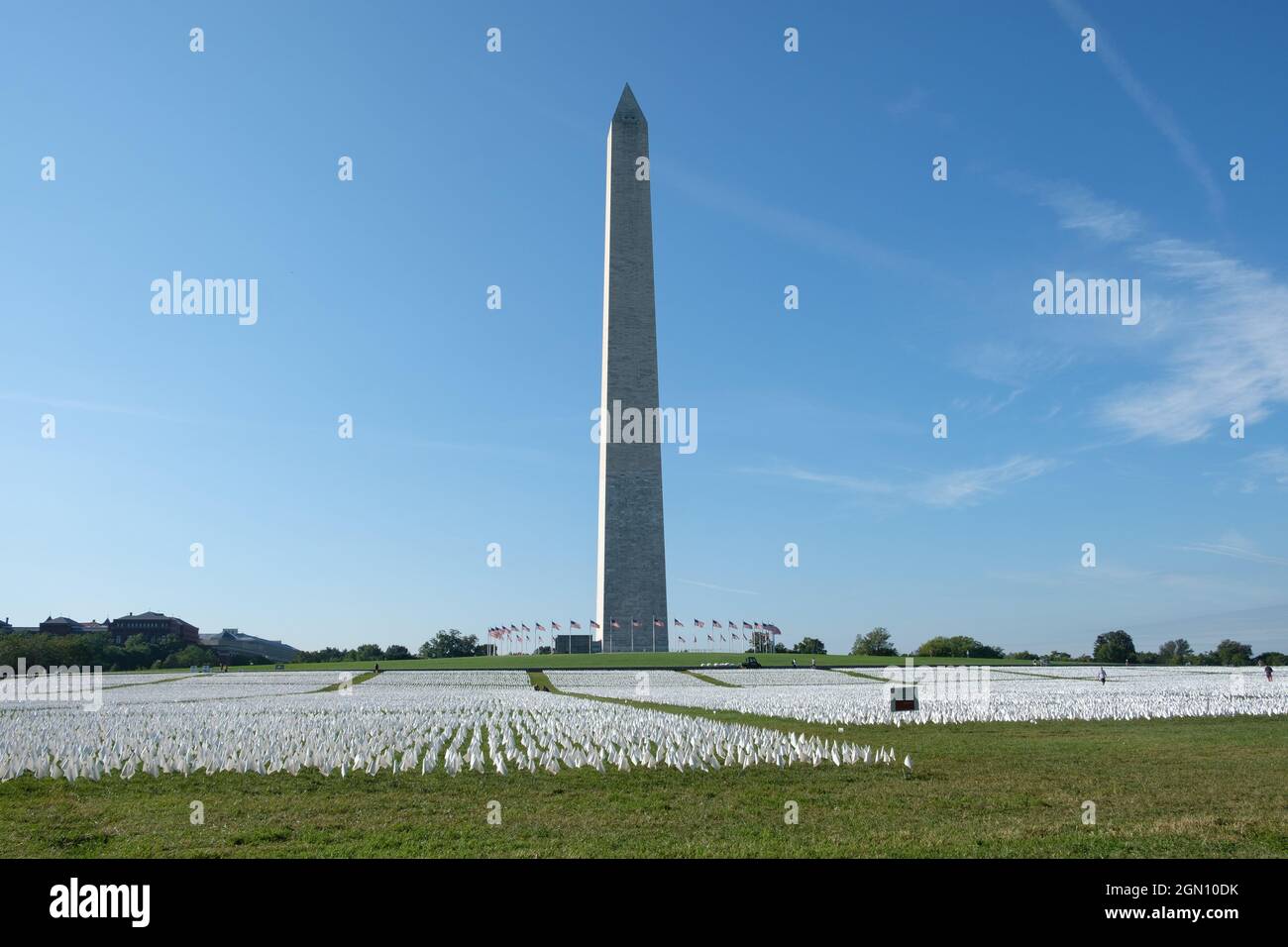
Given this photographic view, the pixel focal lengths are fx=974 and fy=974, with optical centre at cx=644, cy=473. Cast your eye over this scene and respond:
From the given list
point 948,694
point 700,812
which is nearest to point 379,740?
point 700,812

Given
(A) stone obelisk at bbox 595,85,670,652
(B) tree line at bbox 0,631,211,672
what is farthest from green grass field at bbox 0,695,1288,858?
(B) tree line at bbox 0,631,211,672

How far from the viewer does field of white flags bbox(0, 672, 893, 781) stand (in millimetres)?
16486

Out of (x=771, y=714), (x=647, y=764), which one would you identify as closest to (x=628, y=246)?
(x=771, y=714)

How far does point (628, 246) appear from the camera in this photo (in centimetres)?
6919

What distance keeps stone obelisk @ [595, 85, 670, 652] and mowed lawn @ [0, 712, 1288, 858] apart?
5053 cm

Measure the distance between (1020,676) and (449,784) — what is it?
46.5 meters

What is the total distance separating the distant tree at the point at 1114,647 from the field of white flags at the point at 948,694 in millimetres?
37326

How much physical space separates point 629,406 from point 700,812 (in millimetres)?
57258

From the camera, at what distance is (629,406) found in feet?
227

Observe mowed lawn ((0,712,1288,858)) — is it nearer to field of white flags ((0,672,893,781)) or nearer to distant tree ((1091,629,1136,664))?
field of white flags ((0,672,893,781))

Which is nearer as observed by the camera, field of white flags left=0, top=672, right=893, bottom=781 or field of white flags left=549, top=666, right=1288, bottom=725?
field of white flags left=0, top=672, right=893, bottom=781

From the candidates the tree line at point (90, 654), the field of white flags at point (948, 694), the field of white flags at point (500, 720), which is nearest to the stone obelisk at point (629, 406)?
the field of white flags at point (948, 694)
